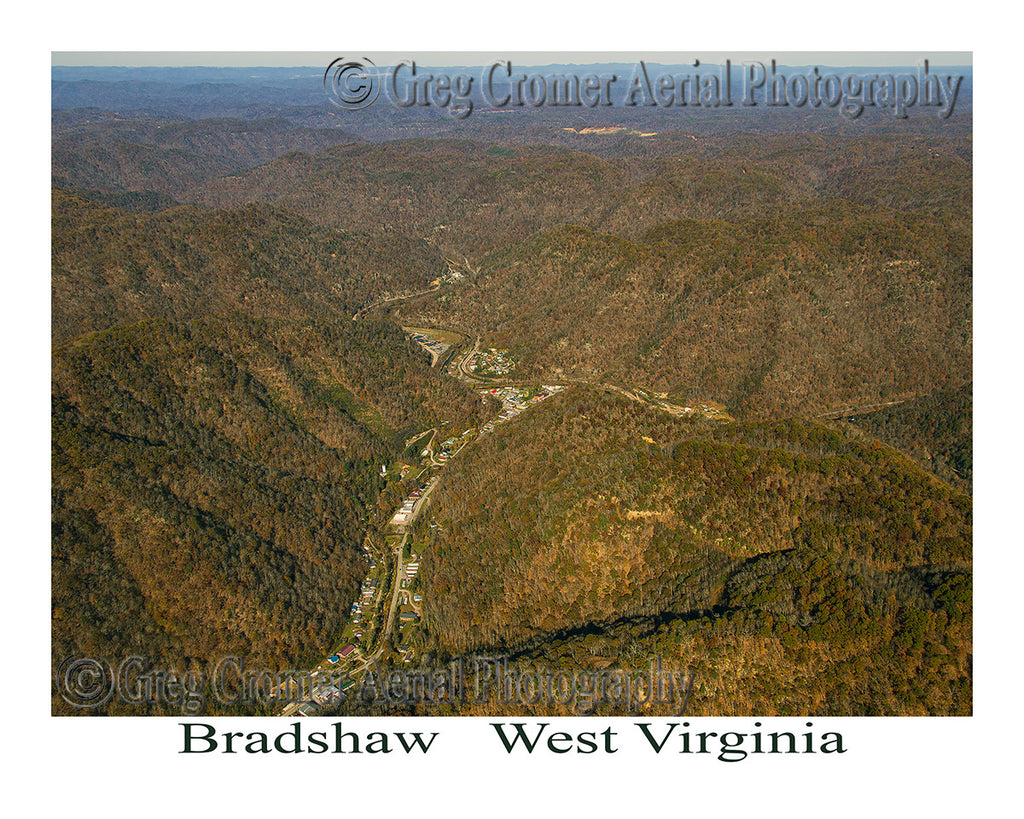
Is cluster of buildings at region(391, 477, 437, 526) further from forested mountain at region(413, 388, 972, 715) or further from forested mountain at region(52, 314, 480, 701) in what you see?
forested mountain at region(413, 388, 972, 715)

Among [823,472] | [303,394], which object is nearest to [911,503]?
[823,472]

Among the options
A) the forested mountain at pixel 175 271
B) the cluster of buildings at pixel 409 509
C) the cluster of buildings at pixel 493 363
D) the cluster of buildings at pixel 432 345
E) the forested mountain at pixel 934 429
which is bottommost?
the cluster of buildings at pixel 409 509

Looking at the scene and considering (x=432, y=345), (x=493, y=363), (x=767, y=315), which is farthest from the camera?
(x=432, y=345)

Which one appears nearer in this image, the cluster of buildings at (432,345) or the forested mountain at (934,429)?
the forested mountain at (934,429)

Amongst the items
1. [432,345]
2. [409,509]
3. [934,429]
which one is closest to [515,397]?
[432,345]

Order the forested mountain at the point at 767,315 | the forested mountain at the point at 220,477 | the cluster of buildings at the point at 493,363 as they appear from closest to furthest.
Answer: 1. the forested mountain at the point at 220,477
2. the forested mountain at the point at 767,315
3. the cluster of buildings at the point at 493,363

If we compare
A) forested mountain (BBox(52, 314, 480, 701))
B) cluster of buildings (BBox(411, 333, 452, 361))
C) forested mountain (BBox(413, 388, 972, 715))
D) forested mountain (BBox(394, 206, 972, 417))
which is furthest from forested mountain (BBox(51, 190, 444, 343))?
forested mountain (BBox(413, 388, 972, 715))

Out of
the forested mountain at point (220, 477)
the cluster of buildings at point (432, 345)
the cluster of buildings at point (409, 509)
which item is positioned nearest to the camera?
the forested mountain at point (220, 477)

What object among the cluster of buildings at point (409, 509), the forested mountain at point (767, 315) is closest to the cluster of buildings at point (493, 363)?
the forested mountain at point (767, 315)

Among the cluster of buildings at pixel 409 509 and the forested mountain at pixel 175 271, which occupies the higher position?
the forested mountain at pixel 175 271

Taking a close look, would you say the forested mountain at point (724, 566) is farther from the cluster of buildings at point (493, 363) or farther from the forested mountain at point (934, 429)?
the cluster of buildings at point (493, 363)

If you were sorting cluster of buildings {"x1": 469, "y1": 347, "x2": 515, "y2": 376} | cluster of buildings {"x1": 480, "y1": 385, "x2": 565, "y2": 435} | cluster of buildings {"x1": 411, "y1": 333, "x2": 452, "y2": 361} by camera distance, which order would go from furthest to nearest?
cluster of buildings {"x1": 411, "y1": 333, "x2": 452, "y2": 361}, cluster of buildings {"x1": 469, "y1": 347, "x2": 515, "y2": 376}, cluster of buildings {"x1": 480, "y1": 385, "x2": 565, "y2": 435}

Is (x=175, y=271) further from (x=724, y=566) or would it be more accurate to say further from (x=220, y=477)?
(x=724, y=566)
